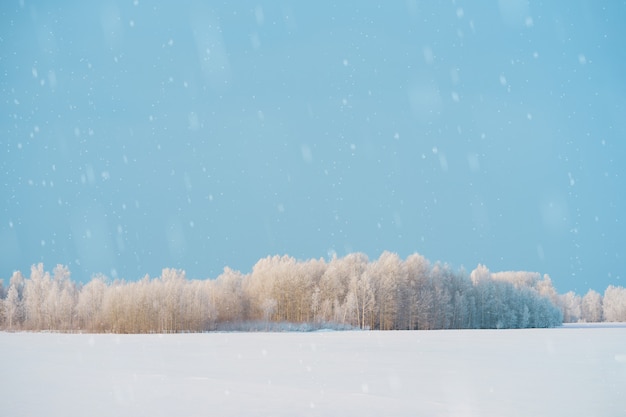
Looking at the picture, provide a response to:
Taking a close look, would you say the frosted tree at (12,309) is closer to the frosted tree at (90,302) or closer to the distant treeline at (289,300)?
the distant treeline at (289,300)

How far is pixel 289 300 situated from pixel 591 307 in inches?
3328

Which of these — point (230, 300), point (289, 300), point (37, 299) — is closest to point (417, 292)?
point (289, 300)

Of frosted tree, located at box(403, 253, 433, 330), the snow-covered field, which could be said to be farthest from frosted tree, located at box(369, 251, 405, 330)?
the snow-covered field

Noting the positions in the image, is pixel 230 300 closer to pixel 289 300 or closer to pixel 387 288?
pixel 289 300

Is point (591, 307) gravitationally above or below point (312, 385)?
below

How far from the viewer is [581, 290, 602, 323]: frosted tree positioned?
409 ft

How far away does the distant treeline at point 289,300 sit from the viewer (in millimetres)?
57750

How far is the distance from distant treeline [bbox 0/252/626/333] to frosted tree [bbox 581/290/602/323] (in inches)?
1833

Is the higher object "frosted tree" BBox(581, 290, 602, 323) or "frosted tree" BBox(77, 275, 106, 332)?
"frosted tree" BBox(77, 275, 106, 332)

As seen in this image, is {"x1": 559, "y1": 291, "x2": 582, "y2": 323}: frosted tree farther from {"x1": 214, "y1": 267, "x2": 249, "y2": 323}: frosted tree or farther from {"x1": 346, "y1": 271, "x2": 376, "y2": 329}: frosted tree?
{"x1": 214, "y1": 267, "x2": 249, "y2": 323}: frosted tree

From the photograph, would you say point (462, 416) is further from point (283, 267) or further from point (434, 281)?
point (434, 281)

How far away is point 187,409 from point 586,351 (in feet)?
67.0

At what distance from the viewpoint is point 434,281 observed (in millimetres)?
77250

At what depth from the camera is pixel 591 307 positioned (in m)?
126
